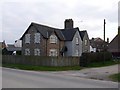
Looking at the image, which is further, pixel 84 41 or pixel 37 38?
pixel 84 41

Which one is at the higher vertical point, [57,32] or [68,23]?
[68,23]

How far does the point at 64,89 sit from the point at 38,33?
37.4 m

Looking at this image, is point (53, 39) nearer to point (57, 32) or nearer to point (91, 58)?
point (57, 32)

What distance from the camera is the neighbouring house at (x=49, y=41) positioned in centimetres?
4972

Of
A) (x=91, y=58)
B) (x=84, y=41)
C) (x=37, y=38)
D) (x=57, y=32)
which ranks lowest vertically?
(x=91, y=58)

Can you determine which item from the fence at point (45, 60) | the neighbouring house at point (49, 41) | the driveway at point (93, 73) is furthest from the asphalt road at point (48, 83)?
the neighbouring house at point (49, 41)

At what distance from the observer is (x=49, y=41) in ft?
165

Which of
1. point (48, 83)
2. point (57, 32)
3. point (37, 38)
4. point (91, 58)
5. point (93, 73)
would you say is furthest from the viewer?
point (57, 32)

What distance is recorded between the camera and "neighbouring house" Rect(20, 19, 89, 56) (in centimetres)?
4972

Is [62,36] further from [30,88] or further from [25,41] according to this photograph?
[30,88]

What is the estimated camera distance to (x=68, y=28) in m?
58.6

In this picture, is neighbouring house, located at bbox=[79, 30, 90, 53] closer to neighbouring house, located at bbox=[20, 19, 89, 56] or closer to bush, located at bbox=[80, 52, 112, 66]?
neighbouring house, located at bbox=[20, 19, 89, 56]

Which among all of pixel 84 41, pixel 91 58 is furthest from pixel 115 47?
pixel 91 58

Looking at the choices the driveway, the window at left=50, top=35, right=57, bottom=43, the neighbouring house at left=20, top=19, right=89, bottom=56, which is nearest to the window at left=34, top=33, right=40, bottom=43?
the neighbouring house at left=20, top=19, right=89, bottom=56
